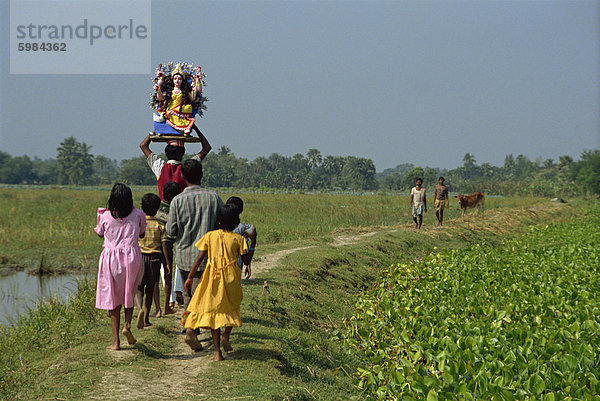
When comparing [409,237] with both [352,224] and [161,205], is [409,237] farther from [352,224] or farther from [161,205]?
[161,205]

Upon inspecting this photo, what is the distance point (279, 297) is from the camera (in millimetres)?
7652

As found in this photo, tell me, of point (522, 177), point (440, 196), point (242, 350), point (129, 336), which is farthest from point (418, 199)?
point (522, 177)

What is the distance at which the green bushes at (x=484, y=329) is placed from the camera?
12.9 feet

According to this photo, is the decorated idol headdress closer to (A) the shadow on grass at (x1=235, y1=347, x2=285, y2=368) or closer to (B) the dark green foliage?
(A) the shadow on grass at (x1=235, y1=347, x2=285, y2=368)

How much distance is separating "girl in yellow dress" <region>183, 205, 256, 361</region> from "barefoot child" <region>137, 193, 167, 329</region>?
0.92 meters

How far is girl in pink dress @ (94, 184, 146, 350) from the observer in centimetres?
491

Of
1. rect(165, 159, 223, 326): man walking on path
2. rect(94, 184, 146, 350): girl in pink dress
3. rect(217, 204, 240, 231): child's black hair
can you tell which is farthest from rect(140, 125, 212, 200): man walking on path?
rect(217, 204, 240, 231): child's black hair

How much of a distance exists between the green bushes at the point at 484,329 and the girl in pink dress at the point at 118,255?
227 cm

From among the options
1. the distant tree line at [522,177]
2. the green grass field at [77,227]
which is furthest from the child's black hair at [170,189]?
the distant tree line at [522,177]

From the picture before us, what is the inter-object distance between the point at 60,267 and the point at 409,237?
8.73 metres

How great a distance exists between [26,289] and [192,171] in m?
8.51

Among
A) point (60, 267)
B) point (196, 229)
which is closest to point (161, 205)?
point (196, 229)

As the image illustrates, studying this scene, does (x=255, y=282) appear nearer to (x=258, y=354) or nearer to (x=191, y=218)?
(x=258, y=354)

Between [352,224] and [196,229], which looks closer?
[196,229]
